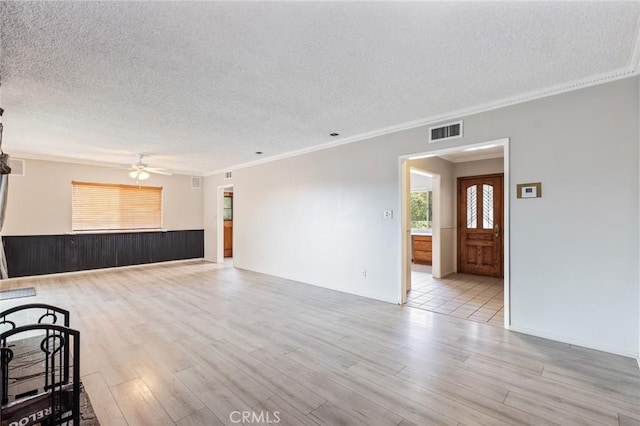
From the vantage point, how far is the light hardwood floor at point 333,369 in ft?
6.84

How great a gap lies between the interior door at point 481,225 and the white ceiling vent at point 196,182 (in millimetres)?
7276

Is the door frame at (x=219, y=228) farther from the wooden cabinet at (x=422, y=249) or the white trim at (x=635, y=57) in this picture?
the white trim at (x=635, y=57)

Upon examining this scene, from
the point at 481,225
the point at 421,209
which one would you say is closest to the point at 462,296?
the point at 481,225

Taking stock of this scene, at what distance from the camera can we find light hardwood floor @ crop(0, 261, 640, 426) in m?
2.09

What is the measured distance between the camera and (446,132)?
13.1 ft

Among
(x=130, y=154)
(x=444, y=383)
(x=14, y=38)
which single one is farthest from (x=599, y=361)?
(x=130, y=154)

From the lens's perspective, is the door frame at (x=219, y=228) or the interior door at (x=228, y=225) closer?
the door frame at (x=219, y=228)

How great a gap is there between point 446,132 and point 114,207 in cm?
778

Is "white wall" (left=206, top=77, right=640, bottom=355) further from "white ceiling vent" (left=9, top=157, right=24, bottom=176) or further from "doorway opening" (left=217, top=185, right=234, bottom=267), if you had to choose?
"white ceiling vent" (left=9, top=157, right=24, bottom=176)

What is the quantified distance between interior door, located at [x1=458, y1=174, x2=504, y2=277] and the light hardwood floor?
3.18 meters

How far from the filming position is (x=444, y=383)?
2422 millimetres

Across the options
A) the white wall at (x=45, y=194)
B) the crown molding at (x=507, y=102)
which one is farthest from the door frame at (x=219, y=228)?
the crown molding at (x=507, y=102)

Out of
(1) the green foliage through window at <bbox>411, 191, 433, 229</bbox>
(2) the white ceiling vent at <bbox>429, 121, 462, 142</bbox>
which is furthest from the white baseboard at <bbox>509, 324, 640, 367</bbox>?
(1) the green foliage through window at <bbox>411, 191, 433, 229</bbox>

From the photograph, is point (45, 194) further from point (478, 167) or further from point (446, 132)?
point (478, 167)
